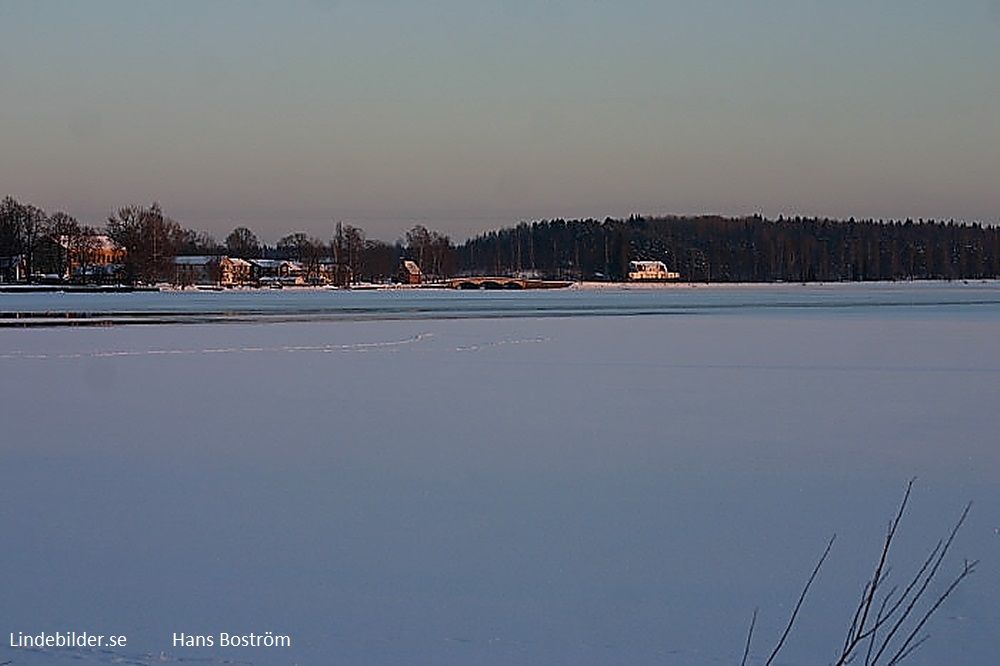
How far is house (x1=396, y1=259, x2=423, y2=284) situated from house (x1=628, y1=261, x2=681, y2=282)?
22.3 metres

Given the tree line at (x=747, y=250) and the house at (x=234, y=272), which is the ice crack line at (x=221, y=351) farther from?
the tree line at (x=747, y=250)

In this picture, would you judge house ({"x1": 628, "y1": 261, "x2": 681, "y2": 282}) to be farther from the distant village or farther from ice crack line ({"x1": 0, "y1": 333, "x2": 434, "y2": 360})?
ice crack line ({"x1": 0, "y1": 333, "x2": 434, "y2": 360})

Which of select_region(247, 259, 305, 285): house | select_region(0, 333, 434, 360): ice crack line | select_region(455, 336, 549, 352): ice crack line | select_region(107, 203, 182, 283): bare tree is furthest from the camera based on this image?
select_region(247, 259, 305, 285): house

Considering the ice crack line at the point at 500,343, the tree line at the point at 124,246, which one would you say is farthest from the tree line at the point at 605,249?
the ice crack line at the point at 500,343

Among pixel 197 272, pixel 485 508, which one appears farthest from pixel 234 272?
pixel 485 508

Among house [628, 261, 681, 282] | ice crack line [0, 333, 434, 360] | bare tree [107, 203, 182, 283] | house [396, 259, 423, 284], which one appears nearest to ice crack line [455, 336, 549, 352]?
ice crack line [0, 333, 434, 360]

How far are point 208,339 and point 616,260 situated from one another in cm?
9701

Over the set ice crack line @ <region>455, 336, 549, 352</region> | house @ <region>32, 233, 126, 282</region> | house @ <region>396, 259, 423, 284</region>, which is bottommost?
ice crack line @ <region>455, 336, 549, 352</region>

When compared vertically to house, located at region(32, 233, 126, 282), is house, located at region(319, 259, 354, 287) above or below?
below

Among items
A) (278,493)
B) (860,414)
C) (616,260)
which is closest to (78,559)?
(278,493)

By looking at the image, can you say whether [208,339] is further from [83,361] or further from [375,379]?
[375,379]

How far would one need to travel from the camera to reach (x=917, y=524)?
5.76 metres

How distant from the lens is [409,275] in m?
92.6

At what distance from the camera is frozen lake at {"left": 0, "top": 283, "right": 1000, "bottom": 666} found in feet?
13.9
